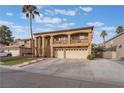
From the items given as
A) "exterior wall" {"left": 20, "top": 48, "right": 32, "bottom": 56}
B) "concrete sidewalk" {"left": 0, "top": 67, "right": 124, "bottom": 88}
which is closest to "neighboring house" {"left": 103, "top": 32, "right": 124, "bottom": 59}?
"exterior wall" {"left": 20, "top": 48, "right": 32, "bottom": 56}

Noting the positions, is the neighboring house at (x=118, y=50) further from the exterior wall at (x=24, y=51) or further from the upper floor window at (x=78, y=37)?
the exterior wall at (x=24, y=51)

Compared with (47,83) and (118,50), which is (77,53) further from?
(47,83)

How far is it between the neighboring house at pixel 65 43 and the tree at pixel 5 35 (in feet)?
91.1

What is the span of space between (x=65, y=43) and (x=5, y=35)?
34.4m

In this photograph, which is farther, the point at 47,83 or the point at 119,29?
the point at 119,29

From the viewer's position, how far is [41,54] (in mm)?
34375

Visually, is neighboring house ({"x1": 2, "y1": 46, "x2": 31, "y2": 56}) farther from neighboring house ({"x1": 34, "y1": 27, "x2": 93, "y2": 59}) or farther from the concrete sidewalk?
the concrete sidewalk

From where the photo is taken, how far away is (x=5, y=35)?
60625 millimetres

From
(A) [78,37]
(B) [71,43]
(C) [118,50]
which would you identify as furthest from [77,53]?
(C) [118,50]

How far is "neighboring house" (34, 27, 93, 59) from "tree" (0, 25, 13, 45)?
2778cm

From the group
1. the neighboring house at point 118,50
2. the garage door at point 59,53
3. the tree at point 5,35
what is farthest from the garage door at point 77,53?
the tree at point 5,35
